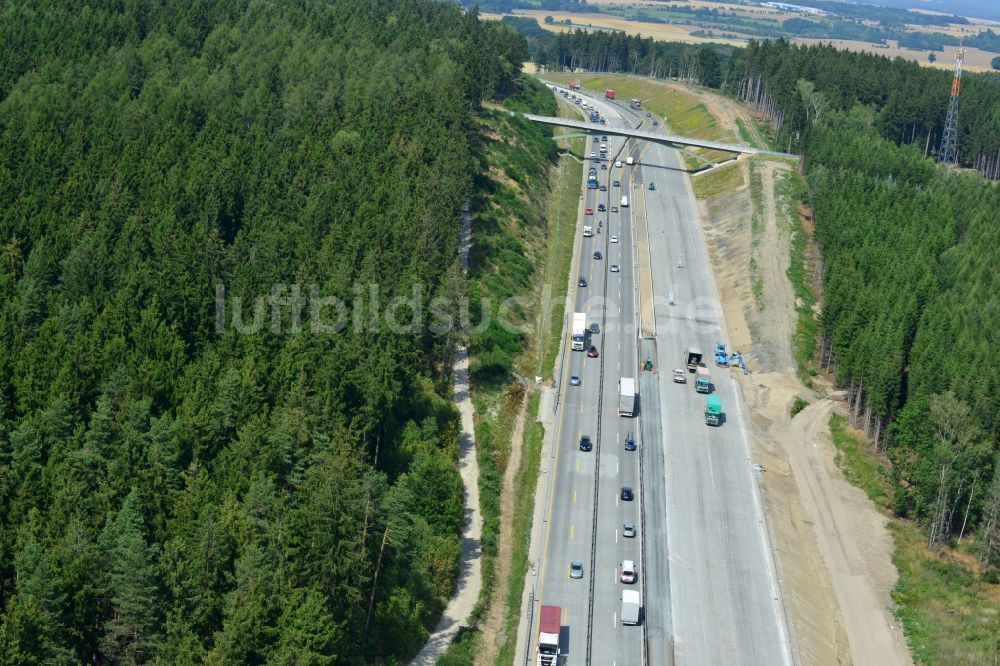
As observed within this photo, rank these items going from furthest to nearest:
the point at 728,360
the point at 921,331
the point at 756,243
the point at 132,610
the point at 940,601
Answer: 1. the point at 756,243
2. the point at 728,360
3. the point at 921,331
4. the point at 940,601
5. the point at 132,610

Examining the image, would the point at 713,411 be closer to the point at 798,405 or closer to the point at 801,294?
the point at 798,405

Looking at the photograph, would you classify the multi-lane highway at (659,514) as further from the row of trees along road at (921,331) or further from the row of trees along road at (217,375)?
the row of trees along road at (921,331)

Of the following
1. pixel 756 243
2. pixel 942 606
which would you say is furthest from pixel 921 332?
pixel 756 243

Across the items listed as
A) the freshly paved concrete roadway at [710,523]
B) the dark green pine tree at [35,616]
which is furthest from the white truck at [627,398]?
the dark green pine tree at [35,616]

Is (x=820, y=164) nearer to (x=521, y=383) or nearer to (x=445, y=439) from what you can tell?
(x=521, y=383)

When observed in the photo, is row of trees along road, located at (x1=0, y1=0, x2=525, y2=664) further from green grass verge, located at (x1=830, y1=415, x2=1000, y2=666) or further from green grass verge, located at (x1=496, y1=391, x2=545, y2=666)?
green grass verge, located at (x1=830, y1=415, x2=1000, y2=666)

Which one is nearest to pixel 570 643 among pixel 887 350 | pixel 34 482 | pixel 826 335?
pixel 34 482
